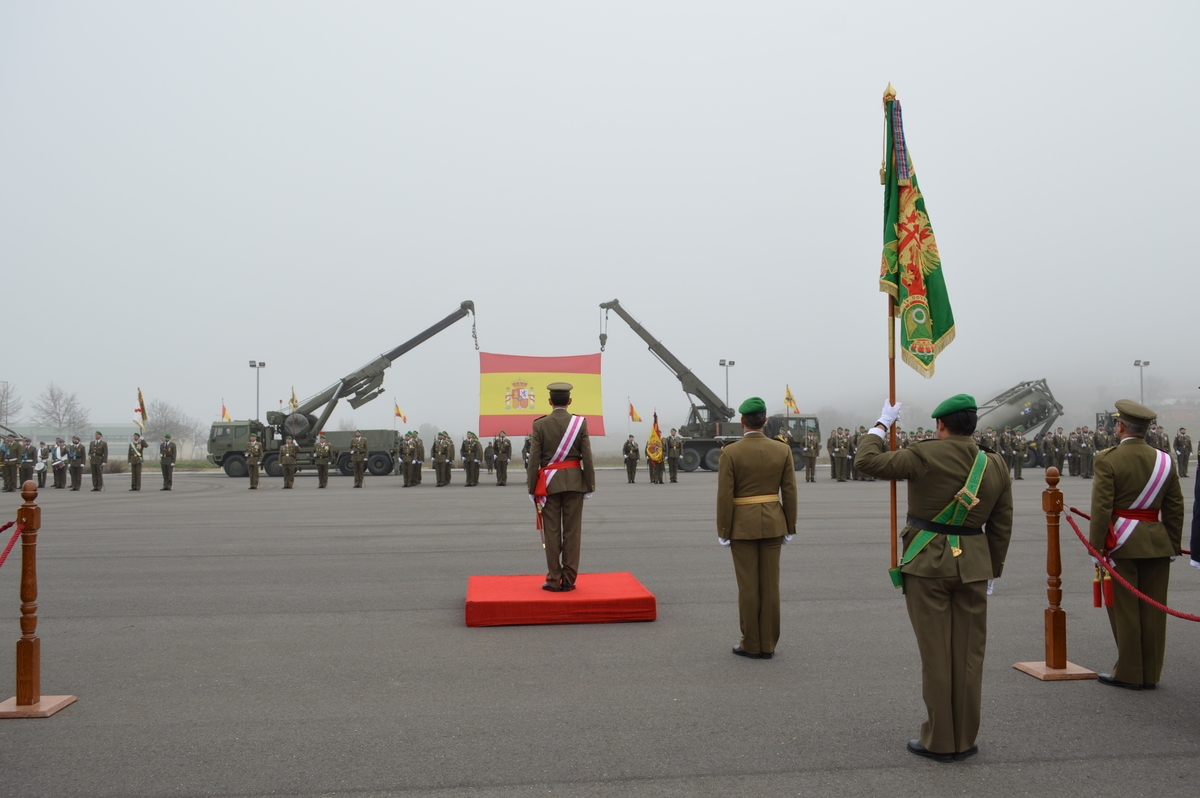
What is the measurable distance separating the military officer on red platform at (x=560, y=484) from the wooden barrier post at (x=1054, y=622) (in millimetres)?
3545

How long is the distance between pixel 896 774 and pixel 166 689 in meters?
4.27

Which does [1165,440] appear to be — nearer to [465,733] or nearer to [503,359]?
[503,359]

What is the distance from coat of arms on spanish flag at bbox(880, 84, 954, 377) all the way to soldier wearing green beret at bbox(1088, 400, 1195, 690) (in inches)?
53.2

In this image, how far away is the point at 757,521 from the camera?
584 cm

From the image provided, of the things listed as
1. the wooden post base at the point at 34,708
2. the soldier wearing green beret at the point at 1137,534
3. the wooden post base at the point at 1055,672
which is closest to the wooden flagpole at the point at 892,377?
the soldier wearing green beret at the point at 1137,534

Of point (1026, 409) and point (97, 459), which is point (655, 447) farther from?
point (1026, 409)

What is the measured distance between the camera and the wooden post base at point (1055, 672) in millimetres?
5258

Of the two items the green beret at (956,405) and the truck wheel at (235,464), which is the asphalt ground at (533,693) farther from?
the truck wheel at (235,464)

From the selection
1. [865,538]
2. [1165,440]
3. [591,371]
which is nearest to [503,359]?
[591,371]

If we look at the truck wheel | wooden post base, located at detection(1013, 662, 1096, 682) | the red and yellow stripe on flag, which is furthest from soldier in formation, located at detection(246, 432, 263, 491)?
wooden post base, located at detection(1013, 662, 1096, 682)

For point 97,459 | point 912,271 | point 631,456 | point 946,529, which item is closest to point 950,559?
point 946,529

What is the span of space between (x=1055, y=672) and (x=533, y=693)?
3316 mm

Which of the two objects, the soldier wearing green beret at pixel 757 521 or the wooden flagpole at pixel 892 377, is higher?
the wooden flagpole at pixel 892 377

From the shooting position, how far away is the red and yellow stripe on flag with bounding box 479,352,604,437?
95.9ft
